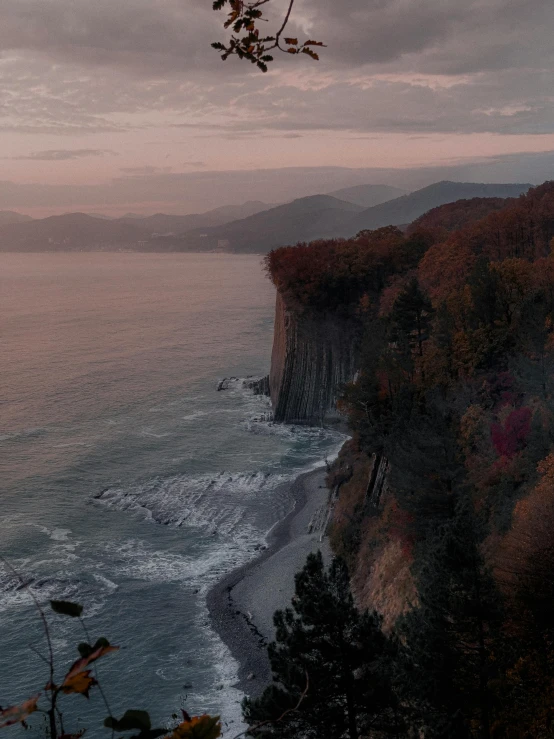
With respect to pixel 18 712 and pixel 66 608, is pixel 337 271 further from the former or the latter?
pixel 18 712

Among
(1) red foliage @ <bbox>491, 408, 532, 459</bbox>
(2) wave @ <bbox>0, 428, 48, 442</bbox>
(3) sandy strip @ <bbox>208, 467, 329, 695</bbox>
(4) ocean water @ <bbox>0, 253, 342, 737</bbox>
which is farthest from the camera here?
(2) wave @ <bbox>0, 428, 48, 442</bbox>

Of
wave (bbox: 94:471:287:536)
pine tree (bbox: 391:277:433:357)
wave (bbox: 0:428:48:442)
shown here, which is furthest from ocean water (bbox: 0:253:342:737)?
pine tree (bbox: 391:277:433:357)

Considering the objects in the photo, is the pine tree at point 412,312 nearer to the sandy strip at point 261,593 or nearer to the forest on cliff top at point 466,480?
the forest on cliff top at point 466,480

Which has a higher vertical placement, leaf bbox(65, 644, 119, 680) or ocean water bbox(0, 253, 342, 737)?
leaf bbox(65, 644, 119, 680)

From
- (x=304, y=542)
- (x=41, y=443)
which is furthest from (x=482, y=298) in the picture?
(x=41, y=443)

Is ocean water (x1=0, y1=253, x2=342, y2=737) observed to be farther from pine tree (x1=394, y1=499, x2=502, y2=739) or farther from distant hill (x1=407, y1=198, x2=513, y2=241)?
distant hill (x1=407, y1=198, x2=513, y2=241)

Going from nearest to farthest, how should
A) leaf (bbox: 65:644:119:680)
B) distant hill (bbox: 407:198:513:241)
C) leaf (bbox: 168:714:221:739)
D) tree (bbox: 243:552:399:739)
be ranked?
leaf (bbox: 65:644:119:680), leaf (bbox: 168:714:221:739), tree (bbox: 243:552:399:739), distant hill (bbox: 407:198:513:241)

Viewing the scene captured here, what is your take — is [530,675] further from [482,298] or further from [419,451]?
[482,298]
